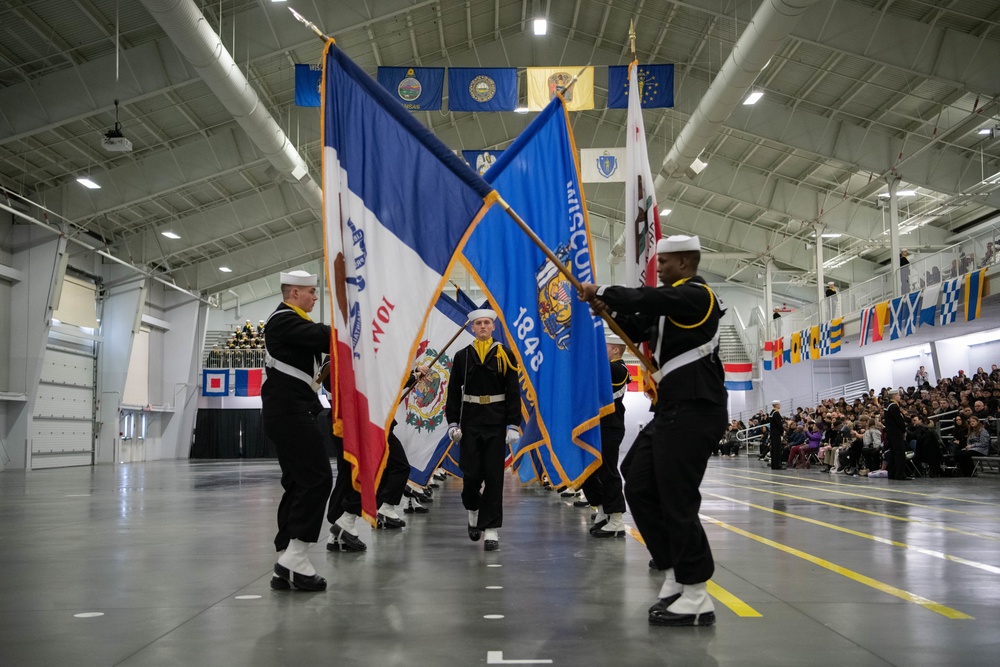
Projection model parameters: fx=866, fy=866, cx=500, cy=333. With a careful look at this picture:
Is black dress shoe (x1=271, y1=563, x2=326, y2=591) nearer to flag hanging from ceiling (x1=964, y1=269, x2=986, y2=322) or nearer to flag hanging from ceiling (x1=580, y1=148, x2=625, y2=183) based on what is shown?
flag hanging from ceiling (x1=580, y1=148, x2=625, y2=183)

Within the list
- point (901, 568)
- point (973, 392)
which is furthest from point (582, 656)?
point (973, 392)

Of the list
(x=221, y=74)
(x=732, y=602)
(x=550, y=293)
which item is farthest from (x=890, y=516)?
(x=221, y=74)

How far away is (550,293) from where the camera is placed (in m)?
7.27

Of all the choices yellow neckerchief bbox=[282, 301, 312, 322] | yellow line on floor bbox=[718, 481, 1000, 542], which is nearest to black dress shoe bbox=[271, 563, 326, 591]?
yellow neckerchief bbox=[282, 301, 312, 322]

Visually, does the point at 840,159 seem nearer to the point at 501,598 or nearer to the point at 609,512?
the point at 609,512

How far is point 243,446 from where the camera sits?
42.0m

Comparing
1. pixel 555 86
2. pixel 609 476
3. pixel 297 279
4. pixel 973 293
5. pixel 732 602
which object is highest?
pixel 555 86

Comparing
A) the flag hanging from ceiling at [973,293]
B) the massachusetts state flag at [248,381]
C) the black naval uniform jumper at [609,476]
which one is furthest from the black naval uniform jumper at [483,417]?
the massachusetts state flag at [248,381]

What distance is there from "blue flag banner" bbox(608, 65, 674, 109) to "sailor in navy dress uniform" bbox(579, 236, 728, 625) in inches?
605

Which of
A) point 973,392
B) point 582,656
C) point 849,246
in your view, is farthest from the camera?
point 849,246

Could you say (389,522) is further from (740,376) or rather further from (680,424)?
(740,376)

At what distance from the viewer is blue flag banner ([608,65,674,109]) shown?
1920cm

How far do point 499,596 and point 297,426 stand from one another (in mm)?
1562

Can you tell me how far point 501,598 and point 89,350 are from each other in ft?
96.4
